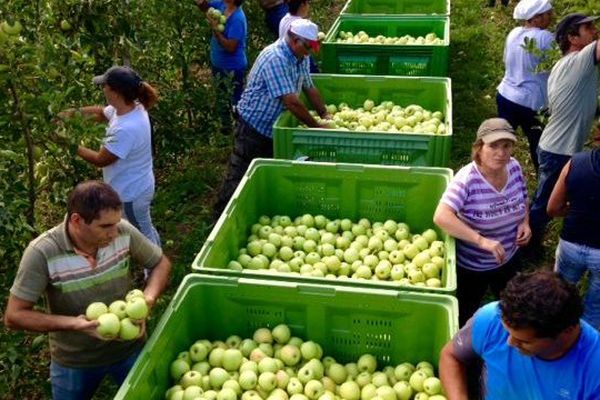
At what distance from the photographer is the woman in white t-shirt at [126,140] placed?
3.90m

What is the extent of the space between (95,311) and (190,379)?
1.95 feet

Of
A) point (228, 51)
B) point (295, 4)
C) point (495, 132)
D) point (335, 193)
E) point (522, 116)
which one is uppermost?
point (295, 4)

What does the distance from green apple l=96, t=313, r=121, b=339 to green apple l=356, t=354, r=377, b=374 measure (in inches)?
49.1

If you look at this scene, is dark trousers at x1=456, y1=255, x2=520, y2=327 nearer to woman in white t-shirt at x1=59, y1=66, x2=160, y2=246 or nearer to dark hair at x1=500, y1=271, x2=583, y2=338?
dark hair at x1=500, y1=271, x2=583, y2=338

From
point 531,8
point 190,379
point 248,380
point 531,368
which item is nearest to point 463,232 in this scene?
point 531,368

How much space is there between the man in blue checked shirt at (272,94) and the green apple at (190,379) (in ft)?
8.31

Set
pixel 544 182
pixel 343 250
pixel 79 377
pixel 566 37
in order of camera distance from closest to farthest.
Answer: pixel 79 377, pixel 343 250, pixel 566 37, pixel 544 182

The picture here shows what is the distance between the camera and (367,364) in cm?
312

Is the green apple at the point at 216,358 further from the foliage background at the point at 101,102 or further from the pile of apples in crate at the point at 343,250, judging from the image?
the foliage background at the point at 101,102

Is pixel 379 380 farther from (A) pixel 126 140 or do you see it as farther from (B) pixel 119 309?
(A) pixel 126 140

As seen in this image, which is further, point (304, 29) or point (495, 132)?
point (304, 29)

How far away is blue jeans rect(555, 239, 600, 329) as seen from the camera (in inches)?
145

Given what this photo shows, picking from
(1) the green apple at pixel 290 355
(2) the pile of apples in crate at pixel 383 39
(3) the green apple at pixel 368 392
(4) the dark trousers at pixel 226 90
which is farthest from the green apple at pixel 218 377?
(2) the pile of apples in crate at pixel 383 39

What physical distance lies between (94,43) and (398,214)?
2631 millimetres
